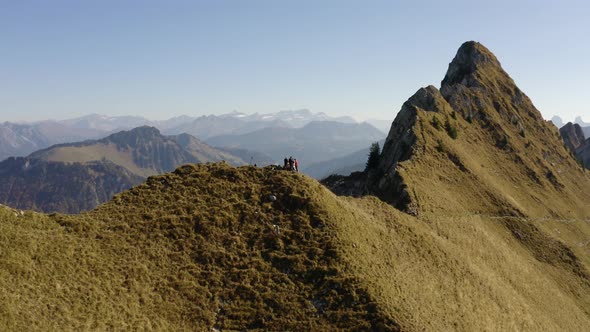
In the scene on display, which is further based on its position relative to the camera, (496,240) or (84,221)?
(496,240)

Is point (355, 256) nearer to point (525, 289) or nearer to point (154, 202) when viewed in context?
point (154, 202)

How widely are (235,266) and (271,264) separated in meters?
3.26

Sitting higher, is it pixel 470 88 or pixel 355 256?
pixel 470 88

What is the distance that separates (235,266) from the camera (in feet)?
117

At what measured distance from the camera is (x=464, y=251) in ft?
186

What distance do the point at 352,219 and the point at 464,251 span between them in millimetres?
22963

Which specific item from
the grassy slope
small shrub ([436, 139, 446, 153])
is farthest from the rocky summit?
the grassy slope

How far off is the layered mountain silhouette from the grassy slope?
11 centimetres

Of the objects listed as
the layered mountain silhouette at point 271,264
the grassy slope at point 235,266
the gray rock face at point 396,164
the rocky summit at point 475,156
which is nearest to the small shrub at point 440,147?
the rocky summit at point 475,156

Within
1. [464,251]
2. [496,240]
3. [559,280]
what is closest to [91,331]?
[464,251]

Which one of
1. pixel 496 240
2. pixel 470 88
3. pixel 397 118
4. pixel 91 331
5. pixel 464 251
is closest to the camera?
pixel 91 331

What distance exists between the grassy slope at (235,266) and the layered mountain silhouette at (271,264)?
11 centimetres

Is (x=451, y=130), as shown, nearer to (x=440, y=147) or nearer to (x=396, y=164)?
(x=440, y=147)

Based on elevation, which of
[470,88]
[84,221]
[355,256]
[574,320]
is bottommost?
[574,320]
